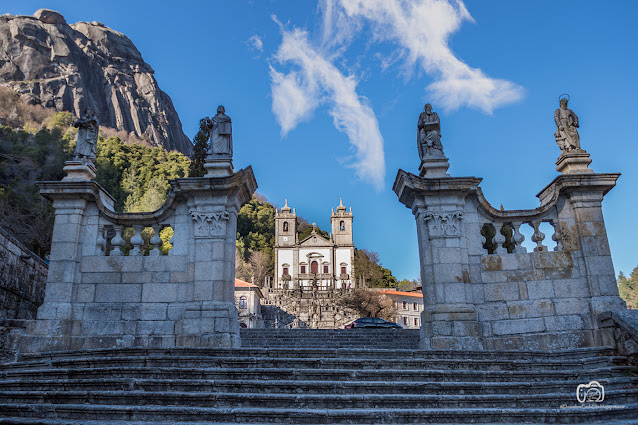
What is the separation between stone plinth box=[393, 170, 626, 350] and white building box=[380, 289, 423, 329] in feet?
152

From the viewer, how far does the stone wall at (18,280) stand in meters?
11.5

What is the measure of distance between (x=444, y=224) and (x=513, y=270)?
1.77 m

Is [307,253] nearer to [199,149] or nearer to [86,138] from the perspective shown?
[199,149]

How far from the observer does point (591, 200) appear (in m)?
10.3

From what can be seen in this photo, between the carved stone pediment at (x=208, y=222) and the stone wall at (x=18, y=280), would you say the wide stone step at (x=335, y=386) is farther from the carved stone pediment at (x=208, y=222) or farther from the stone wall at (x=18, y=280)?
the stone wall at (x=18, y=280)

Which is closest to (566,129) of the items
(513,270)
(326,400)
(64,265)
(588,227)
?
(588,227)

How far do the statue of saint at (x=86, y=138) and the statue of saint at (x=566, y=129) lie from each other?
1083 centimetres

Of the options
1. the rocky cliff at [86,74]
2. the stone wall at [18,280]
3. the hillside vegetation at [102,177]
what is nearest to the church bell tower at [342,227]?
the hillside vegetation at [102,177]

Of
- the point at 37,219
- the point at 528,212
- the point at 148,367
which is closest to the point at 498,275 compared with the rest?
the point at 528,212

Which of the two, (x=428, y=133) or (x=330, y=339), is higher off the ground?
(x=428, y=133)

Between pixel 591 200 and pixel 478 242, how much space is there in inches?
Answer: 106

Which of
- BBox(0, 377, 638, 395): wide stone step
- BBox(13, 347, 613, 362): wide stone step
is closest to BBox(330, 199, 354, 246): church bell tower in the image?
BBox(13, 347, 613, 362): wide stone step

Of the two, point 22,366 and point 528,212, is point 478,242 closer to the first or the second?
point 528,212

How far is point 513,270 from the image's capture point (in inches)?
394
